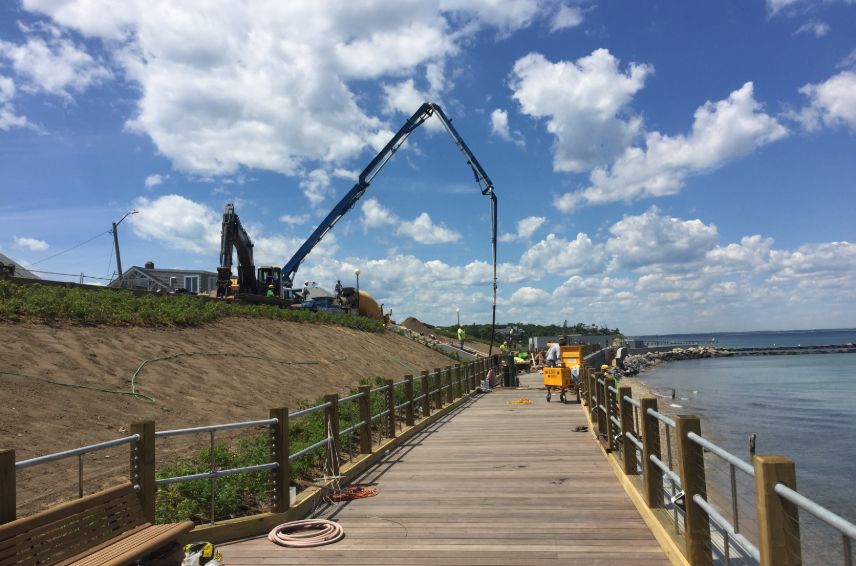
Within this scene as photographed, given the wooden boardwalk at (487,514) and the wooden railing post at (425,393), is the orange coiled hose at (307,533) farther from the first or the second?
the wooden railing post at (425,393)

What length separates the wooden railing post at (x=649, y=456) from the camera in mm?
5934

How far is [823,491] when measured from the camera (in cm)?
1470

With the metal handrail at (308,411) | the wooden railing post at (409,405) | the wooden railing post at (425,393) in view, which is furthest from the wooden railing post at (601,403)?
the metal handrail at (308,411)

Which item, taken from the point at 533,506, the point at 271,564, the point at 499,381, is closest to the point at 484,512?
the point at 533,506

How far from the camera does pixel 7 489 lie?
3.96 meters

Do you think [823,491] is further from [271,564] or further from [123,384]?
[123,384]

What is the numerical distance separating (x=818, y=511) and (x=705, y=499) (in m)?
1.94

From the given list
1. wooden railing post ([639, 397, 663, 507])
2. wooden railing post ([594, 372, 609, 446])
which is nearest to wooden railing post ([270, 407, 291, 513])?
wooden railing post ([639, 397, 663, 507])

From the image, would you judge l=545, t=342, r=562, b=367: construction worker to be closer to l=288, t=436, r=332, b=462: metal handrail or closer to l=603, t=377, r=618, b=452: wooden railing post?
l=603, t=377, r=618, b=452: wooden railing post

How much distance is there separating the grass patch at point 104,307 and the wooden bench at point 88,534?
39.7ft

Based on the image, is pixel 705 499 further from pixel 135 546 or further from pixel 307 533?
pixel 135 546

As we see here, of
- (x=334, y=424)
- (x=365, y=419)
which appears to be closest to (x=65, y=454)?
(x=334, y=424)

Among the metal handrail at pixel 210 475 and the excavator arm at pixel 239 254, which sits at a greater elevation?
the excavator arm at pixel 239 254

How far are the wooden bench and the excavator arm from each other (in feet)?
91.0
